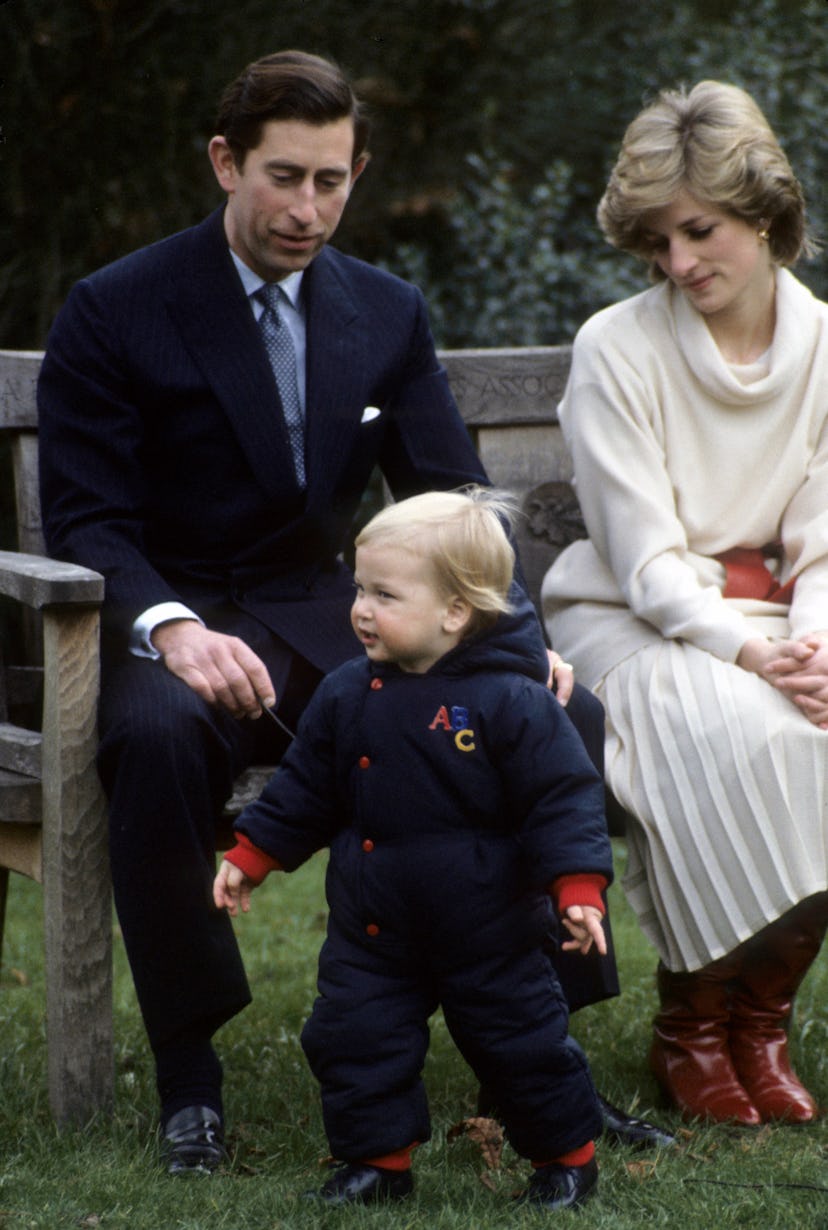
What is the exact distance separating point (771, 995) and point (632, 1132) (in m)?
0.48

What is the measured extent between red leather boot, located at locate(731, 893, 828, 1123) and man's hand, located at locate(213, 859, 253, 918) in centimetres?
117

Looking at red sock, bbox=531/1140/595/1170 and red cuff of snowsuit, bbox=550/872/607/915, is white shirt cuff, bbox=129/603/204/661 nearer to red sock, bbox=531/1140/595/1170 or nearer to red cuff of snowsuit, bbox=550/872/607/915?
red cuff of snowsuit, bbox=550/872/607/915

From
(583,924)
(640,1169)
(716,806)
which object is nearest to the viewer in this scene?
(583,924)

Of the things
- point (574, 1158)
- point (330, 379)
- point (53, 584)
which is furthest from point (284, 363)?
point (574, 1158)

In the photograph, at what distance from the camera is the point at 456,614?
9.65 feet

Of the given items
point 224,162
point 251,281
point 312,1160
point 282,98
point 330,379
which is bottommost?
point 312,1160

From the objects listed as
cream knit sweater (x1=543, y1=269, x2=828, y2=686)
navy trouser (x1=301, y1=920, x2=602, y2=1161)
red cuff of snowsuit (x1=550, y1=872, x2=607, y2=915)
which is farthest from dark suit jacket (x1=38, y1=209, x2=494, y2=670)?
red cuff of snowsuit (x1=550, y1=872, x2=607, y2=915)

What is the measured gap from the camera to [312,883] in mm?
6430

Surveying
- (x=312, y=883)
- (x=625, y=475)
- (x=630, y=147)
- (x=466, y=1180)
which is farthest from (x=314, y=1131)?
(x=312, y=883)

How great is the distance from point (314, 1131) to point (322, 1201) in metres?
0.54

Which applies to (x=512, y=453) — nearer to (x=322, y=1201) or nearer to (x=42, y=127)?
(x=322, y=1201)

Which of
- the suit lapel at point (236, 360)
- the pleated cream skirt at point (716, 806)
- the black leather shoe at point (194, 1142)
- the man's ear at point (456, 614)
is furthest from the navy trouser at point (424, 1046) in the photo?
the suit lapel at point (236, 360)

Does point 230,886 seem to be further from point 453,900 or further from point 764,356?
point 764,356

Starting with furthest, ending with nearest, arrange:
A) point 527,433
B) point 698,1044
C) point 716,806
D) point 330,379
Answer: point 527,433 < point 330,379 < point 698,1044 < point 716,806
